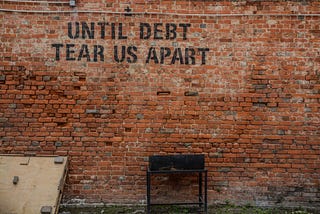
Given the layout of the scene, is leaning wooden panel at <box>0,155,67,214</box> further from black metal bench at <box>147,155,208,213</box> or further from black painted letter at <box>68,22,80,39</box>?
black painted letter at <box>68,22,80,39</box>

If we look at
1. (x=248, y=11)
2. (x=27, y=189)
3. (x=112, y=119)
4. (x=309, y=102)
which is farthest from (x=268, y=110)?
(x=27, y=189)

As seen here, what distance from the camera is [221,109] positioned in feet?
18.0

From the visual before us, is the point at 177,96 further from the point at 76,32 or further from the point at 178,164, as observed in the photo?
the point at 76,32

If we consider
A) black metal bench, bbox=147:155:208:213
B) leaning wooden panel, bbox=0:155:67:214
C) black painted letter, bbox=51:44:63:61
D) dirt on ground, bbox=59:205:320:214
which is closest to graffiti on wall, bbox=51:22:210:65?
black painted letter, bbox=51:44:63:61

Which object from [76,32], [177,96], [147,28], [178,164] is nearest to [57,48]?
[76,32]

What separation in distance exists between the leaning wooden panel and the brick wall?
202 mm

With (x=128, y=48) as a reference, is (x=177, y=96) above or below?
below

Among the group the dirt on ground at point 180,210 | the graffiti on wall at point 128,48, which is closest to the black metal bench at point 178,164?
the dirt on ground at point 180,210

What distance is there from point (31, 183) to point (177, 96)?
2577 millimetres

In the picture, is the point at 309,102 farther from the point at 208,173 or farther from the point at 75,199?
the point at 75,199

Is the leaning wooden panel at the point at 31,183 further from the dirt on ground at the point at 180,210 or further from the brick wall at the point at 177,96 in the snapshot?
the dirt on ground at the point at 180,210

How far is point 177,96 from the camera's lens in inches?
216

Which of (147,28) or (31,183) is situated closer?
(31,183)

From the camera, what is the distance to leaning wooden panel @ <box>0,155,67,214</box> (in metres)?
4.94
